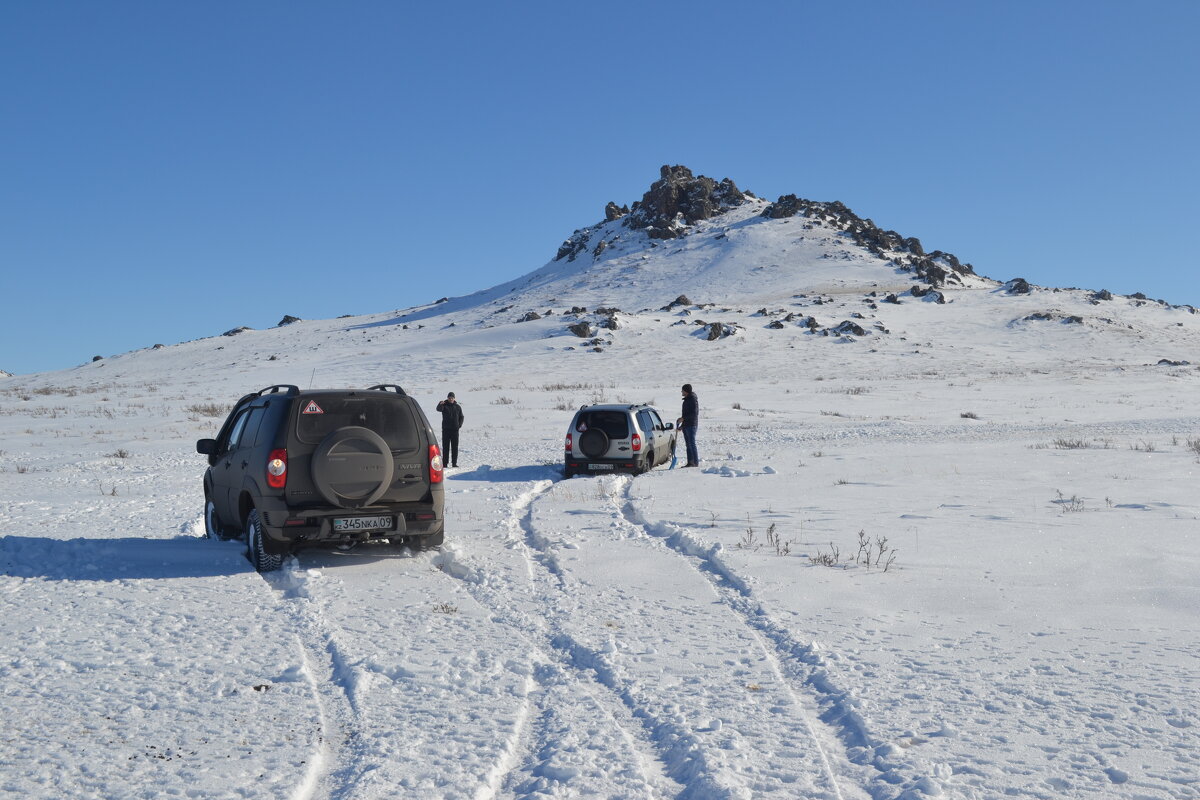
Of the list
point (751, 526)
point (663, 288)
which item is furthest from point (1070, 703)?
point (663, 288)

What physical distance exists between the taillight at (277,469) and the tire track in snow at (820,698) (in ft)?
13.3

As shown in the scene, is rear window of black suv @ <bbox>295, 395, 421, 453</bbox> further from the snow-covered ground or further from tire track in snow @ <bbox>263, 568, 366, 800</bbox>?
tire track in snow @ <bbox>263, 568, 366, 800</bbox>

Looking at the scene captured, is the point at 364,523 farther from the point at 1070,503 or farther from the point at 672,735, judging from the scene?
the point at 1070,503

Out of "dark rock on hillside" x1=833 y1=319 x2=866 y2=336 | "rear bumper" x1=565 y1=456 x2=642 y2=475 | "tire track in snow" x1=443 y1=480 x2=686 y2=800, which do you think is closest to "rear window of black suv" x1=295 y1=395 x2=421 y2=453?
"tire track in snow" x1=443 y1=480 x2=686 y2=800

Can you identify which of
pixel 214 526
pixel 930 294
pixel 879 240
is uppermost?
pixel 879 240

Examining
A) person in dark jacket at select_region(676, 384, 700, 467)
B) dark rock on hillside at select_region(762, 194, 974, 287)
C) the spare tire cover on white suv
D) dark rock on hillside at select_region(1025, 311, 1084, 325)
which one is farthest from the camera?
dark rock on hillside at select_region(762, 194, 974, 287)

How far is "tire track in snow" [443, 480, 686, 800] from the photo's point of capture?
3.99 meters

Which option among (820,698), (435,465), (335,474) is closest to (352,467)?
→ (335,474)

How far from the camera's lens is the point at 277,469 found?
8.34 meters

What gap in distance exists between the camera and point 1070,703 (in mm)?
4895

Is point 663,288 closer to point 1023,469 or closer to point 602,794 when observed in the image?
point 1023,469

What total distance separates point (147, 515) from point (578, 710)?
31.0 feet

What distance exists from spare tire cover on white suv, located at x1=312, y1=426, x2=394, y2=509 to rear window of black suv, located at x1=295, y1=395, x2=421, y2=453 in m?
0.25

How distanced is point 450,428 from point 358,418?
10474mm
